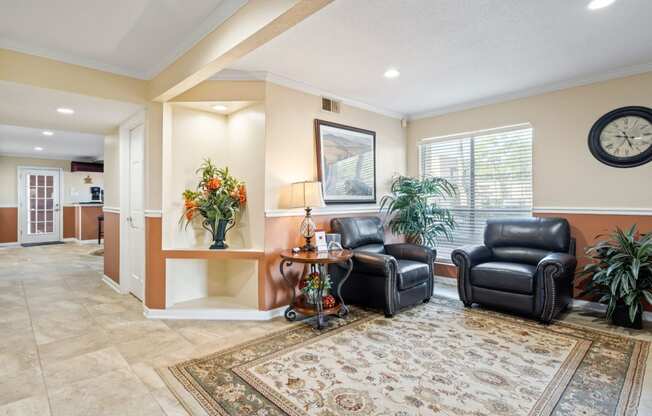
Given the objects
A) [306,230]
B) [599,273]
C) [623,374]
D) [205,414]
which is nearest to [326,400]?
[205,414]

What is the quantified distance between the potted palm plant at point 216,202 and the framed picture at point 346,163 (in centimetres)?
98

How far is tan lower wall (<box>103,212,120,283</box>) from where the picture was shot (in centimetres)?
451

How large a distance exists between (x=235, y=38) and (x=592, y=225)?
3.97 metres

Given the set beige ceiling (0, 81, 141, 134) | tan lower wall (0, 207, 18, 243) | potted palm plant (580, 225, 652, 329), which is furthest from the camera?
tan lower wall (0, 207, 18, 243)

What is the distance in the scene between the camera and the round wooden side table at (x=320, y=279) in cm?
315

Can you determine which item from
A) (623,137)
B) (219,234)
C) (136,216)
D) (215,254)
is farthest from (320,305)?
(623,137)

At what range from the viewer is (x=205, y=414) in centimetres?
190

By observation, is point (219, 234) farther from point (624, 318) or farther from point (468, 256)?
point (624, 318)

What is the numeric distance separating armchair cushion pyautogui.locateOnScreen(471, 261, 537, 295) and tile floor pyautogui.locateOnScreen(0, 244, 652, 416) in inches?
25.8

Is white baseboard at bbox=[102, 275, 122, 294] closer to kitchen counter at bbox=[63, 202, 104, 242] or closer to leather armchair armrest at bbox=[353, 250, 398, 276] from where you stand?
leather armchair armrest at bbox=[353, 250, 398, 276]

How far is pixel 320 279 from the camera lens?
3297mm

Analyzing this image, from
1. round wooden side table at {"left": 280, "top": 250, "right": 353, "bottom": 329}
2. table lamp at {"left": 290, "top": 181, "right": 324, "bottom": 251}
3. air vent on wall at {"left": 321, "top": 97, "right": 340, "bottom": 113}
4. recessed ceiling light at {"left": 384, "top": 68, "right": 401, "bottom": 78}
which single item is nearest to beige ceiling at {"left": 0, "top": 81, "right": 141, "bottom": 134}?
table lamp at {"left": 290, "top": 181, "right": 324, "bottom": 251}

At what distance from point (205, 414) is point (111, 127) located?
400 cm

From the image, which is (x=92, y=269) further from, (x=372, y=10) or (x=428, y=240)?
(x=372, y=10)
